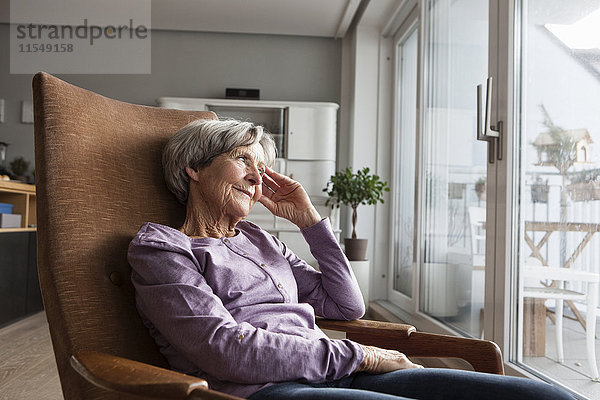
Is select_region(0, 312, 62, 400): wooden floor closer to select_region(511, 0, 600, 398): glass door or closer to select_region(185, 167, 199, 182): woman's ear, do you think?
select_region(185, 167, 199, 182): woman's ear

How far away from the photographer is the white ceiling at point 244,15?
4.48 meters

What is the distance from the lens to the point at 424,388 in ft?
3.55

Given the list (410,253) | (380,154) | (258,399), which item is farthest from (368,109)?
(258,399)

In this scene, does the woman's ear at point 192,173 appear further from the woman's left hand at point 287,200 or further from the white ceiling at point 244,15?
the white ceiling at point 244,15

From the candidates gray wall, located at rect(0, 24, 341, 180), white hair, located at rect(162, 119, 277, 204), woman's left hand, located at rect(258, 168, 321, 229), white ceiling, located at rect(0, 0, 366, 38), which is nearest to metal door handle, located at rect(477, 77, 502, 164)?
woman's left hand, located at rect(258, 168, 321, 229)

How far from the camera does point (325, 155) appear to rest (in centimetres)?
477

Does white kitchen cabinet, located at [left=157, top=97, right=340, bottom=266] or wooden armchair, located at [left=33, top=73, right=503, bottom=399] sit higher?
white kitchen cabinet, located at [left=157, top=97, right=340, bottom=266]

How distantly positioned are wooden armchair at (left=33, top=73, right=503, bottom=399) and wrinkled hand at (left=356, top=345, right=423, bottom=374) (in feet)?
0.45

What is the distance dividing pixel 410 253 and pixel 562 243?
2.29 metres

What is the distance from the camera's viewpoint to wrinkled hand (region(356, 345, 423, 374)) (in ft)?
3.79

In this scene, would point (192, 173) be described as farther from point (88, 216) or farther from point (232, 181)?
point (88, 216)

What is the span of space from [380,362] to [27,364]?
88.6 inches

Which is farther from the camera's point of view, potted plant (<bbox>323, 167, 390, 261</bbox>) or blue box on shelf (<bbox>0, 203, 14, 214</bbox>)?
potted plant (<bbox>323, 167, 390, 261</bbox>)

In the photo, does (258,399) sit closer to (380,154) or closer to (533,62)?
(533,62)
